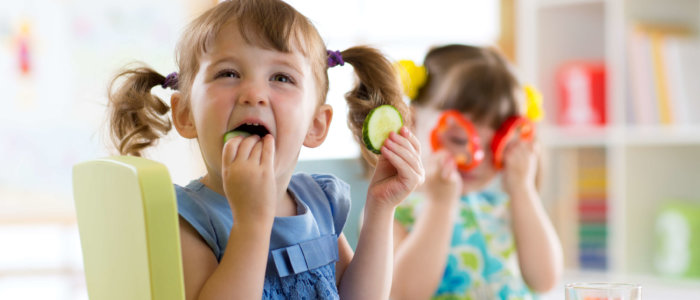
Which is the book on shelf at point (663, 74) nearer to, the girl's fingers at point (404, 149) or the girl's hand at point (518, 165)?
the girl's hand at point (518, 165)

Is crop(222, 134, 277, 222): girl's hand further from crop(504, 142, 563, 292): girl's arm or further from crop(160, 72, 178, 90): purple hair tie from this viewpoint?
crop(504, 142, 563, 292): girl's arm

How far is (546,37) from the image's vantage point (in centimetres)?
304

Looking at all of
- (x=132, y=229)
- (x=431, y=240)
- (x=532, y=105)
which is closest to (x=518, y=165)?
(x=532, y=105)

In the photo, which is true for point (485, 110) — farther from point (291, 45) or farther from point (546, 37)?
point (546, 37)

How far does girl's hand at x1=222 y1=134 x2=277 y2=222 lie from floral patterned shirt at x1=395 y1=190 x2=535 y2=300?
0.93m

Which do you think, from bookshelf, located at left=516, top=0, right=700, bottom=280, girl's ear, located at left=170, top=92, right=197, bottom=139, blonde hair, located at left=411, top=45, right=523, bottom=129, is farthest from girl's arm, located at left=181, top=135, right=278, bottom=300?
bookshelf, located at left=516, top=0, right=700, bottom=280

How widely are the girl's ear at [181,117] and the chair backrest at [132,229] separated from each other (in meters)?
0.12

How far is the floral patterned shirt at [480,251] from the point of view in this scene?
5.55 ft

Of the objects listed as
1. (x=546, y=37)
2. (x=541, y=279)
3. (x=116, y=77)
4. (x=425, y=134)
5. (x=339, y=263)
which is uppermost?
(x=546, y=37)

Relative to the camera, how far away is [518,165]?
5.74 feet

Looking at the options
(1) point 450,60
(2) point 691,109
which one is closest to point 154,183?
(1) point 450,60

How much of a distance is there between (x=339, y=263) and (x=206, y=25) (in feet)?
1.10

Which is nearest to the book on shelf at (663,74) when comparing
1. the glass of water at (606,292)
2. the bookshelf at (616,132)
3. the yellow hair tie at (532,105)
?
the bookshelf at (616,132)

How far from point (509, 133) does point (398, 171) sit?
0.81 metres
